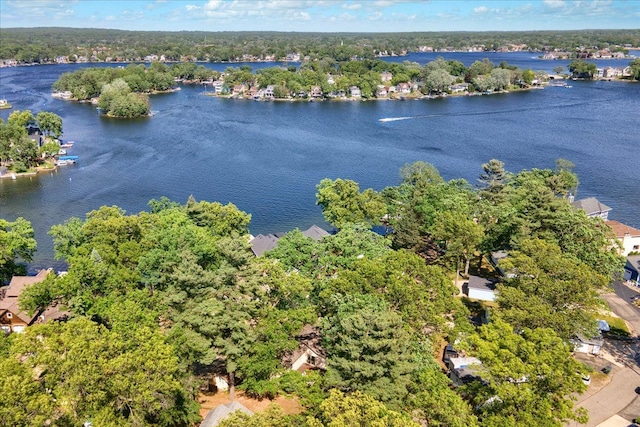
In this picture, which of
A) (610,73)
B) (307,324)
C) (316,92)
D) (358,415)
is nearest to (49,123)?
(307,324)

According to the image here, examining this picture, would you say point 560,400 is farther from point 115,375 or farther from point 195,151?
point 195,151

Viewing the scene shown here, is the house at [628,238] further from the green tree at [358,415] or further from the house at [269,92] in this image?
the house at [269,92]

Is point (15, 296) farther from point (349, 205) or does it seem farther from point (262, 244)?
point (349, 205)

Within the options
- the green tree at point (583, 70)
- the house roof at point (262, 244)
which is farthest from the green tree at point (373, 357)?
the green tree at point (583, 70)

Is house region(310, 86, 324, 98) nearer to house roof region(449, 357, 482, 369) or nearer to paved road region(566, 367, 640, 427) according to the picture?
house roof region(449, 357, 482, 369)

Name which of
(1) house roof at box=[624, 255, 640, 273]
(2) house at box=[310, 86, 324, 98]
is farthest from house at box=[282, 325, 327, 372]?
(2) house at box=[310, 86, 324, 98]
